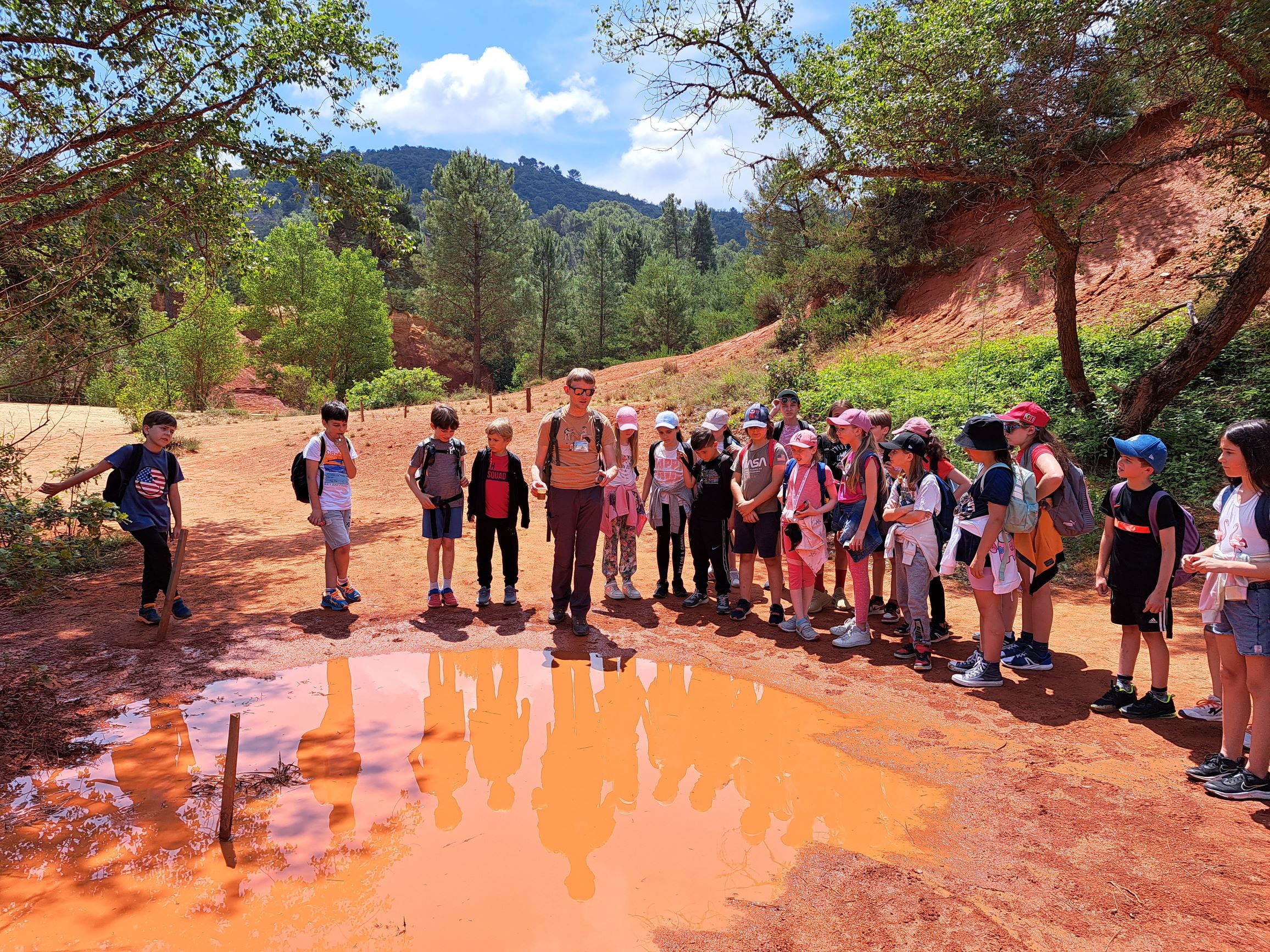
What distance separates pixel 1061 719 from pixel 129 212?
11864 millimetres

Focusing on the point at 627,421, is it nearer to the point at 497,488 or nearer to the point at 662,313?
the point at 497,488

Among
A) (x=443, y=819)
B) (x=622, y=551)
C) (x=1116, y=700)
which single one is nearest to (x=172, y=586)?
(x=443, y=819)

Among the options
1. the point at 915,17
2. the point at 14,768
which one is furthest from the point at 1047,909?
the point at 915,17

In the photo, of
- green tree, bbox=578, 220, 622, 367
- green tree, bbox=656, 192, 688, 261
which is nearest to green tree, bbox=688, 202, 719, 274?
green tree, bbox=656, 192, 688, 261

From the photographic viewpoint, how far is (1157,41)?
26.5 feet

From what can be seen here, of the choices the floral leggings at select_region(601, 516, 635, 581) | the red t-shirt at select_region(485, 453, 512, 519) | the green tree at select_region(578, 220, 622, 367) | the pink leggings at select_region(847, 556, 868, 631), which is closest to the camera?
the pink leggings at select_region(847, 556, 868, 631)

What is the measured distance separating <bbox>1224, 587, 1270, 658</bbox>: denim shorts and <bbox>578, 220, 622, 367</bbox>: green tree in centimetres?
4450

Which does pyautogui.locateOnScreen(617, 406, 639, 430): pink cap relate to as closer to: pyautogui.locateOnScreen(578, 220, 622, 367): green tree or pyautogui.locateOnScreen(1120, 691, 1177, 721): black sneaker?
pyautogui.locateOnScreen(1120, 691, 1177, 721): black sneaker

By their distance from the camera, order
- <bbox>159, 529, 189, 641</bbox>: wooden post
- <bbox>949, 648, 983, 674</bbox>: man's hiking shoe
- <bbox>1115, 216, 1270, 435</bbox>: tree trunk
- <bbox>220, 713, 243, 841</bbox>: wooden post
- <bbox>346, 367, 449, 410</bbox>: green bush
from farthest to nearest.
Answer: <bbox>346, 367, 449, 410</bbox>: green bush
<bbox>1115, 216, 1270, 435</bbox>: tree trunk
<bbox>159, 529, 189, 641</bbox>: wooden post
<bbox>949, 648, 983, 674</bbox>: man's hiking shoe
<bbox>220, 713, 243, 841</bbox>: wooden post

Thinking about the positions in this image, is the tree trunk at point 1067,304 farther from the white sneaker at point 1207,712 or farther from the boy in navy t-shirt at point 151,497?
the boy in navy t-shirt at point 151,497

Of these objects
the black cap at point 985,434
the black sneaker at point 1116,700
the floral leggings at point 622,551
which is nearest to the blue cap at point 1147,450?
the black cap at point 985,434

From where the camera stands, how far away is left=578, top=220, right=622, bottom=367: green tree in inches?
1865

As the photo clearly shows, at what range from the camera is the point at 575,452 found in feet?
19.9

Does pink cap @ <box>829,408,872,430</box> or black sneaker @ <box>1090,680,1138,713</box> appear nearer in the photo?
black sneaker @ <box>1090,680,1138,713</box>
